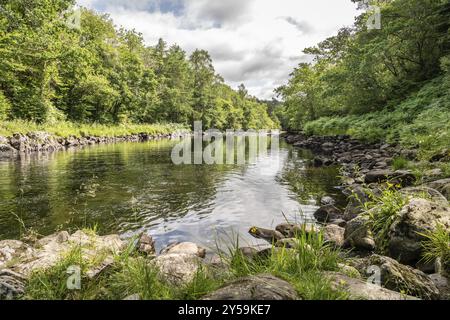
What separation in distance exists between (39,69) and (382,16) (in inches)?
1166

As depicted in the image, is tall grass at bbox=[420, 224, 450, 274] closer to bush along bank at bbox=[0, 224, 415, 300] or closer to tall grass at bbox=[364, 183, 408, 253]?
tall grass at bbox=[364, 183, 408, 253]

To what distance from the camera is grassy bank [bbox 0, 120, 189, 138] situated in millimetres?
21289

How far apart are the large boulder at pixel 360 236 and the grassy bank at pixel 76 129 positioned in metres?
22.7

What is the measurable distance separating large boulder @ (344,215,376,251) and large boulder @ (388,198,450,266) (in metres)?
0.47

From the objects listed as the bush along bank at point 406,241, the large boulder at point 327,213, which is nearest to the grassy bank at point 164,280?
the bush along bank at point 406,241

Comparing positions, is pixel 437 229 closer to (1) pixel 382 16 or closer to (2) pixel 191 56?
(1) pixel 382 16

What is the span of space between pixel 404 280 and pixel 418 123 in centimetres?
1298

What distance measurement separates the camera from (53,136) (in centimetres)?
2478

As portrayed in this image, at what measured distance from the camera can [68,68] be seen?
95.2 feet

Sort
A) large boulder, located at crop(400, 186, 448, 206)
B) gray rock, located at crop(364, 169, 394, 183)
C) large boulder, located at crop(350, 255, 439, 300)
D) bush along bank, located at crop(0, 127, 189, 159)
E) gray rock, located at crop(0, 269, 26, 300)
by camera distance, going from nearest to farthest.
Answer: gray rock, located at crop(0, 269, 26, 300), large boulder, located at crop(350, 255, 439, 300), large boulder, located at crop(400, 186, 448, 206), gray rock, located at crop(364, 169, 394, 183), bush along bank, located at crop(0, 127, 189, 159)

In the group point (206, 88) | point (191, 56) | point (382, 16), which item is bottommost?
point (382, 16)

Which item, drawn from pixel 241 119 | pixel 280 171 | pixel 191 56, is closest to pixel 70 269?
pixel 280 171

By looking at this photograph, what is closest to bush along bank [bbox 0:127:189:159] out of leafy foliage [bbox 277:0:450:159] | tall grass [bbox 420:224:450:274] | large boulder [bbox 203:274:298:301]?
large boulder [bbox 203:274:298:301]

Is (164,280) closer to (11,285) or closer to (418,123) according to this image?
(11,285)
